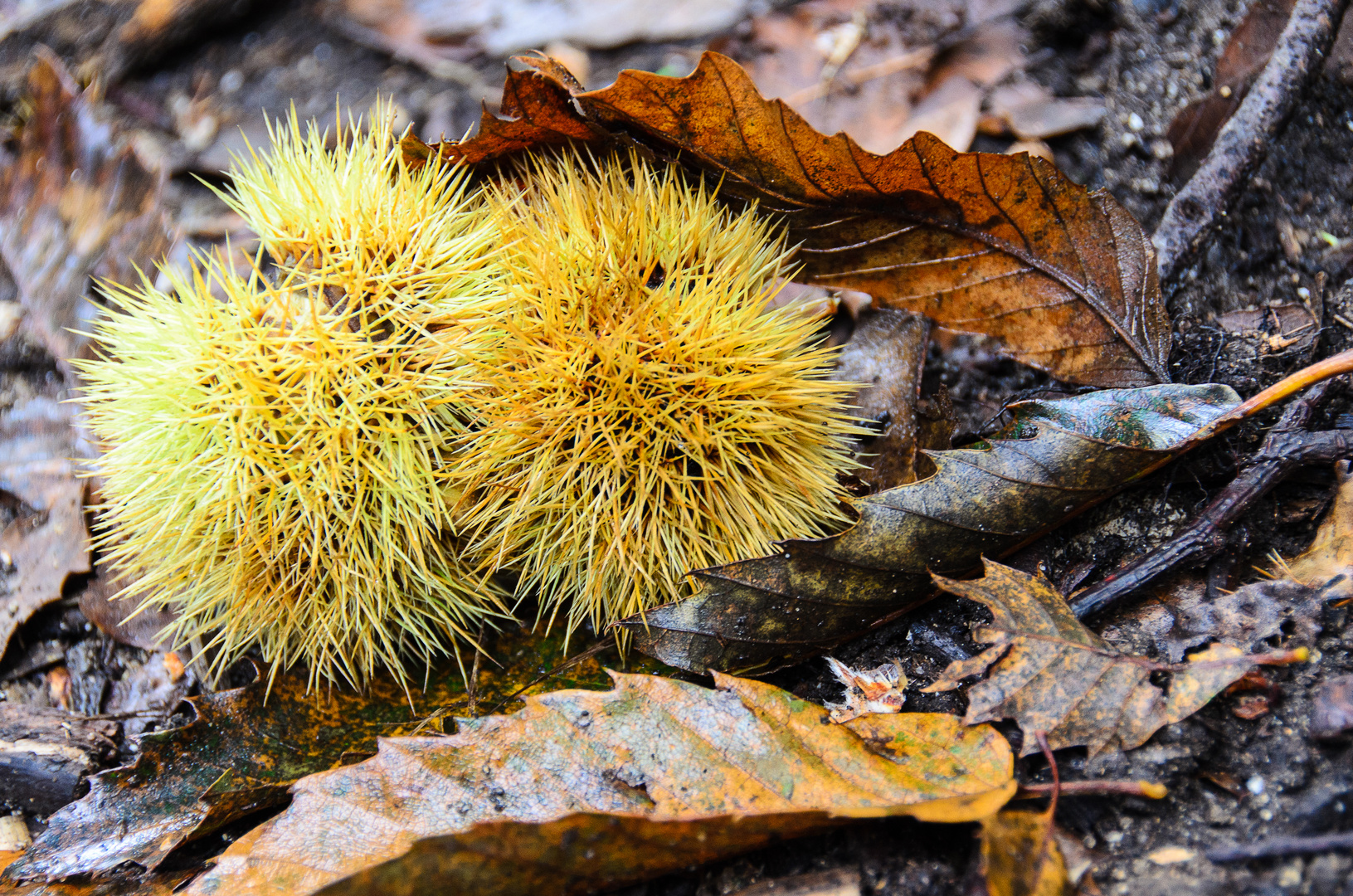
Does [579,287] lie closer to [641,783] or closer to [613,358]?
[613,358]

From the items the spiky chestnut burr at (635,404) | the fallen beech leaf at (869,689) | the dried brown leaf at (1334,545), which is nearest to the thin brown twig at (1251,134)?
the dried brown leaf at (1334,545)

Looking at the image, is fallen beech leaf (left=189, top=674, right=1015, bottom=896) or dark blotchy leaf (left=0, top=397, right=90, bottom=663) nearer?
fallen beech leaf (left=189, top=674, right=1015, bottom=896)

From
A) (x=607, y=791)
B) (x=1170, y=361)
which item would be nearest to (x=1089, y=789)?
(x=607, y=791)

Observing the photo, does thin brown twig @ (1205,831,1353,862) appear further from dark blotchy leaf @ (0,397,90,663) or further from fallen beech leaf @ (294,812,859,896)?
dark blotchy leaf @ (0,397,90,663)

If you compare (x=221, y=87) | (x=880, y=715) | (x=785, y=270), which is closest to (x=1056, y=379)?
(x=785, y=270)

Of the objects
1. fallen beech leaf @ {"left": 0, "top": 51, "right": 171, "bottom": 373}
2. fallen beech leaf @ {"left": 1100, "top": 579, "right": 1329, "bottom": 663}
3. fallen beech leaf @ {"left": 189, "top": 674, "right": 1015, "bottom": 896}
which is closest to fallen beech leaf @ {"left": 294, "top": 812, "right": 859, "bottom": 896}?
fallen beech leaf @ {"left": 189, "top": 674, "right": 1015, "bottom": 896}

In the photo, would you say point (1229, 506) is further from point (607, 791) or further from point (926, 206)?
point (607, 791)
